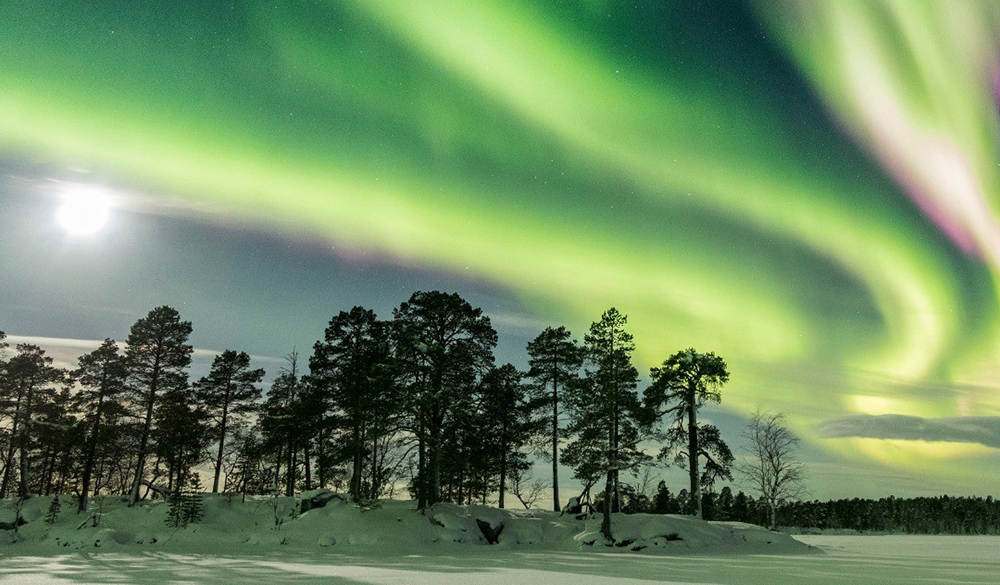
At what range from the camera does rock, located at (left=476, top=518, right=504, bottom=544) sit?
39.0 metres

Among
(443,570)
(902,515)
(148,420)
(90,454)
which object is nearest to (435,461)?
(443,570)

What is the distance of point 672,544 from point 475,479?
20.2 meters

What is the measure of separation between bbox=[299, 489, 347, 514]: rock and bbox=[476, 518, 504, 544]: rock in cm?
889

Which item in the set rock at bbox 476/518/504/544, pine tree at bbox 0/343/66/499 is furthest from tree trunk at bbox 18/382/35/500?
rock at bbox 476/518/504/544

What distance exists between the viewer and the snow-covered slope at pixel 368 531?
1407 inches

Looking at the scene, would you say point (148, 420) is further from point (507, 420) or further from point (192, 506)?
point (507, 420)

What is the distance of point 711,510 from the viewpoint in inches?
2896

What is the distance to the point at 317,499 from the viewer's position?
135 feet

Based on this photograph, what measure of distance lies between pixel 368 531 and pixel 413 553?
6.05 m

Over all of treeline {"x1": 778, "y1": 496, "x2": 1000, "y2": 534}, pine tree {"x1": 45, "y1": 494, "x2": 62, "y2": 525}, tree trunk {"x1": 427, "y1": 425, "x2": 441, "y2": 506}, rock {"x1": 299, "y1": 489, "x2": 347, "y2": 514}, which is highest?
tree trunk {"x1": 427, "y1": 425, "x2": 441, "y2": 506}

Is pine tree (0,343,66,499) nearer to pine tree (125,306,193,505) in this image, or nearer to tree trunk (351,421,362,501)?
pine tree (125,306,193,505)

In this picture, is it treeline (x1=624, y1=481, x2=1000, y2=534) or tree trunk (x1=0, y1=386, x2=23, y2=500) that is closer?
tree trunk (x1=0, y1=386, x2=23, y2=500)

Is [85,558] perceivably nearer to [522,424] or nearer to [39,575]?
[39,575]

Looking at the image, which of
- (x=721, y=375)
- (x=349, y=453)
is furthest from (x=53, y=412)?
(x=721, y=375)
